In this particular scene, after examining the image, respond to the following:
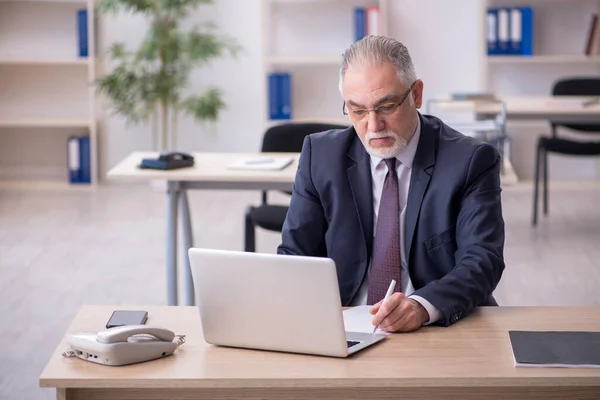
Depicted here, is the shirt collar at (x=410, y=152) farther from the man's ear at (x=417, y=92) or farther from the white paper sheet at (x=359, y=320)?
the white paper sheet at (x=359, y=320)

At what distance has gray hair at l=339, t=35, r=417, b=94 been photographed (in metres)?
2.20

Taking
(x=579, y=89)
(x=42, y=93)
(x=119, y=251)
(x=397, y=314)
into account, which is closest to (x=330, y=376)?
(x=397, y=314)

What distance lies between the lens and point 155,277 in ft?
16.0

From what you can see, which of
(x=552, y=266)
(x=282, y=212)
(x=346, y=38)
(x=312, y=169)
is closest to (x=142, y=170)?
(x=282, y=212)

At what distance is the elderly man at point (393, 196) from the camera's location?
7.22ft

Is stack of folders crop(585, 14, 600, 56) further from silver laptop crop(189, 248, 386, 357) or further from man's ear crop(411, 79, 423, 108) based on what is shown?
silver laptop crop(189, 248, 386, 357)

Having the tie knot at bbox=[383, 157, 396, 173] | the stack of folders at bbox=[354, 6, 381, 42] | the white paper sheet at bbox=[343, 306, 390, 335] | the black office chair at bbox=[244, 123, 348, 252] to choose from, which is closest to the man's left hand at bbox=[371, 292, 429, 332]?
the white paper sheet at bbox=[343, 306, 390, 335]

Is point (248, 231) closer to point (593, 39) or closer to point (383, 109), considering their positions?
point (383, 109)

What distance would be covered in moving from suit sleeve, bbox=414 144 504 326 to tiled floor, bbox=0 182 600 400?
167 centimetres

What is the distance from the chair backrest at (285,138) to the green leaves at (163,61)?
7.54 ft

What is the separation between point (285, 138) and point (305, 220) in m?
2.15

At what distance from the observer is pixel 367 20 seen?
275 inches

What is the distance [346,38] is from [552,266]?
2889 millimetres

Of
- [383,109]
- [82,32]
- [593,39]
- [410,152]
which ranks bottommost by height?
[410,152]
